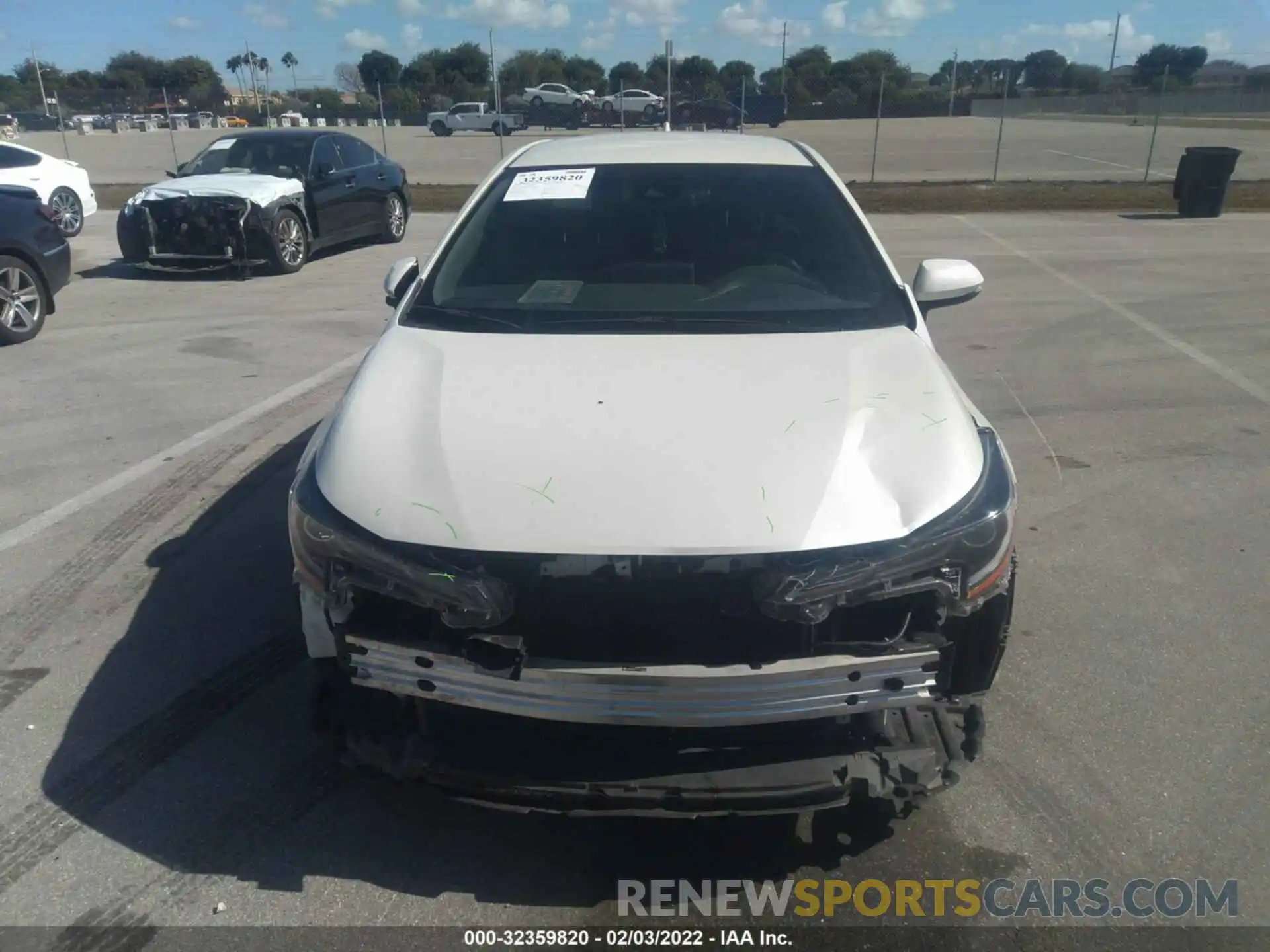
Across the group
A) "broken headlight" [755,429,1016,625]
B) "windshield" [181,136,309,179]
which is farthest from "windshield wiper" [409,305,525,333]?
"windshield" [181,136,309,179]

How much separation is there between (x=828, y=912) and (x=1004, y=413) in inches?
183

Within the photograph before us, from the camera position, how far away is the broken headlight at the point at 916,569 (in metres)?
2.29

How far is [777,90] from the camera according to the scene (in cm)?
4569

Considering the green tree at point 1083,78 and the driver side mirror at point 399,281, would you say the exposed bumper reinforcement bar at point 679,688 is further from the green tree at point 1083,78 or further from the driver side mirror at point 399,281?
the green tree at point 1083,78

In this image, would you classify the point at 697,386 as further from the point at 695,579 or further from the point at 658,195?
the point at 658,195

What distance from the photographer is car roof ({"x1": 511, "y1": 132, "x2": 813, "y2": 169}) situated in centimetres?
424

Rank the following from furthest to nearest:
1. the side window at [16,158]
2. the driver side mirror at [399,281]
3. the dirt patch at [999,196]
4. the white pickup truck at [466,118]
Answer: the white pickup truck at [466,118], the dirt patch at [999,196], the side window at [16,158], the driver side mirror at [399,281]

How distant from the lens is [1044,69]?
7431 centimetres

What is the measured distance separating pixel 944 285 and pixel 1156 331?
577 centimetres

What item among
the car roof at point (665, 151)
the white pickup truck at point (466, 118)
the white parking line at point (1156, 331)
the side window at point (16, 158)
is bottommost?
the white parking line at point (1156, 331)

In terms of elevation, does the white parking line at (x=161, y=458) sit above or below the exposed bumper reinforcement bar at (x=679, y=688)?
below

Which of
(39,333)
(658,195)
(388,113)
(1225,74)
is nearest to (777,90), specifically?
(388,113)

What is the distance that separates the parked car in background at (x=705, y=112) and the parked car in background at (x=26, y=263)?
81.6 ft

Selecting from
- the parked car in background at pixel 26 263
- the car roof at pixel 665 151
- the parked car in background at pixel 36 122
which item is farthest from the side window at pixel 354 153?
the parked car in background at pixel 36 122
